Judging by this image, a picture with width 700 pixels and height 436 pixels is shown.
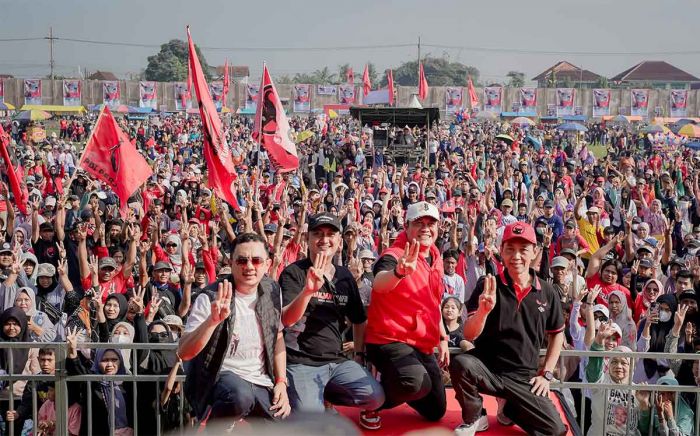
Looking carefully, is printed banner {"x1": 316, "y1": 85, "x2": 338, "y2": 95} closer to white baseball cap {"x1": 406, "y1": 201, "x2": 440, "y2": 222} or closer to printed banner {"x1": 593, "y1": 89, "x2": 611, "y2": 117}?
printed banner {"x1": 593, "y1": 89, "x2": 611, "y2": 117}

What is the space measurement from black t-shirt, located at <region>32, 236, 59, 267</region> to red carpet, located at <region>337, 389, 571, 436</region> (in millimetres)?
5640

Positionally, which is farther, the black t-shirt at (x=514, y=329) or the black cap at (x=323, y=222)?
the black cap at (x=323, y=222)

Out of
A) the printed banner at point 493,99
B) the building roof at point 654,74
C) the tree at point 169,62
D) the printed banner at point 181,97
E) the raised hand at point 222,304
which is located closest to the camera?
the raised hand at point 222,304

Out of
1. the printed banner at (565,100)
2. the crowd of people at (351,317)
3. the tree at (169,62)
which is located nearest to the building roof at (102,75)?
the tree at (169,62)

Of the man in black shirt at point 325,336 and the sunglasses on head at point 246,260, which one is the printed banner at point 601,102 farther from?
the sunglasses on head at point 246,260

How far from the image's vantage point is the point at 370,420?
4.80m

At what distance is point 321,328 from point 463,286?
4241 mm

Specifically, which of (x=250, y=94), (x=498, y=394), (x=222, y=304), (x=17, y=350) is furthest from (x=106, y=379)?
(x=250, y=94)

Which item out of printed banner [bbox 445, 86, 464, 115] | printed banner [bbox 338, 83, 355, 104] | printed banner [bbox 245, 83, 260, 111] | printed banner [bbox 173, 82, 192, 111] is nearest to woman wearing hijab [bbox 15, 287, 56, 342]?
printed banner [bbox 173, 82, 192, 111]

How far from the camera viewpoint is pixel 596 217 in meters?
11.2

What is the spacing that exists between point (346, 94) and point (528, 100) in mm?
13863

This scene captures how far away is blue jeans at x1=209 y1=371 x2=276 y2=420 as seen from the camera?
13.6ft

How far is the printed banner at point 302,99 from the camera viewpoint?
210 ft

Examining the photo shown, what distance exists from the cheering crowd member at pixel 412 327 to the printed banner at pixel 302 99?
5988 centimetres
